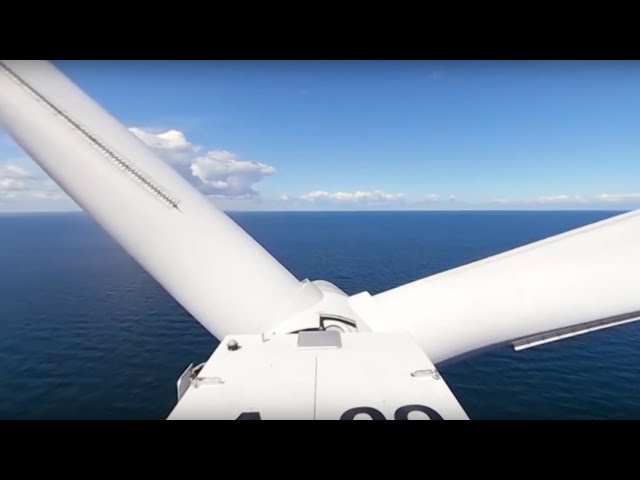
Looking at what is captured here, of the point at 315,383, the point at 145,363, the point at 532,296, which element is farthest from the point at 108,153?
the point at 145,363

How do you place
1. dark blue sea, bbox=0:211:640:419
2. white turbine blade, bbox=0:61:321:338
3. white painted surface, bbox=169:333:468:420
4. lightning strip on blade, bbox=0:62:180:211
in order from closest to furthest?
white painted surface, bbox=169:333:468:420
white turbine blade, bbox=0:61:321:338
lightning strip on blade, bbox=0:62:180:211
dark blue sea, bbox=0:211:640:419

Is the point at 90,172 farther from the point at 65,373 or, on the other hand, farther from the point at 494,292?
the point at 65,373

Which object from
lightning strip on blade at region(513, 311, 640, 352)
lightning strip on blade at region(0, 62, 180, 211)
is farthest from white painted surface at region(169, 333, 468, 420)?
lightning strip on blade at region(0, 62, 180, 211)

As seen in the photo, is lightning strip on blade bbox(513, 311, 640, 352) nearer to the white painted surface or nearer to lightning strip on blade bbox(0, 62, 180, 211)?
the white painted surface

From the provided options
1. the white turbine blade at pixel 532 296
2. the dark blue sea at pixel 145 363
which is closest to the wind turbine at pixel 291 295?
the white turbine blade at pixel 532 296

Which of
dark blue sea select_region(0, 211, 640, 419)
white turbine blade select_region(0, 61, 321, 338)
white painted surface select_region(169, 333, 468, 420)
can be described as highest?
white turbine blade select_region(0, 61, 321, 338)

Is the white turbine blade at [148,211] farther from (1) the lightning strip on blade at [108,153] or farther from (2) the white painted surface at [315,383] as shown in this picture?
(2) the white painted surface at [315,383]
